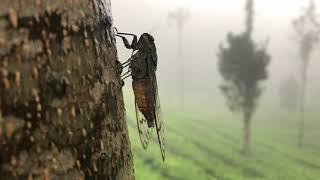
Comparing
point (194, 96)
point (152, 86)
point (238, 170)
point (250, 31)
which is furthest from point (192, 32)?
point (152, 86)

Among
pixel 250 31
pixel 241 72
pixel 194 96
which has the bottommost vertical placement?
pixel 194 96

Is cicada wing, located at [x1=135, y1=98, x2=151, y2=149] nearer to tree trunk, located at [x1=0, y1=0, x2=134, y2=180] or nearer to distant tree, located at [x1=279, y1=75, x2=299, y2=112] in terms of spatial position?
tree trunk, located at [x1=0, y1=0, x2=134, y2=180]

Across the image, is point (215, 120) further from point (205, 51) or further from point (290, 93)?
point (205, 51)

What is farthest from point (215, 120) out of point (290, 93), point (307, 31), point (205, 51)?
point (205, 51)

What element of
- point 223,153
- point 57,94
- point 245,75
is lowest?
point 223,153

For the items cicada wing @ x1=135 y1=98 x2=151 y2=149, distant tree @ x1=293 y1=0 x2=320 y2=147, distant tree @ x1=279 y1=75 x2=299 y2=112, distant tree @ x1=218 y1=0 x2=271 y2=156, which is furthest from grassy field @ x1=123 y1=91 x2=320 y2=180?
cicada wing @ x1=135 y1=98 x2=151 y2=149

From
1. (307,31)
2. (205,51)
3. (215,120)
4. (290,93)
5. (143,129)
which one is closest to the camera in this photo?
(143,129)

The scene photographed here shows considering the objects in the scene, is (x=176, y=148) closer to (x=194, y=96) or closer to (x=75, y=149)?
(x=75, y=149)
